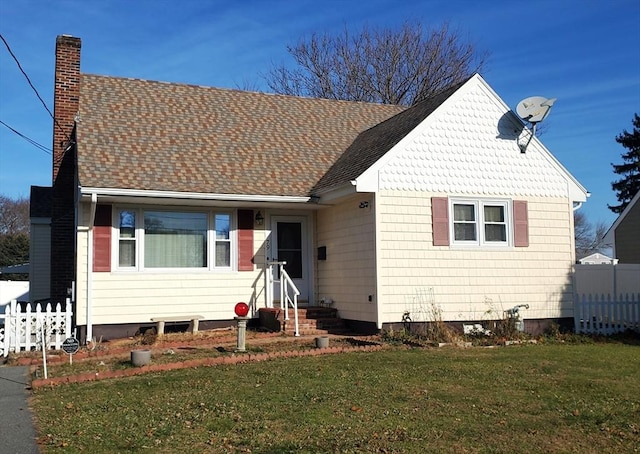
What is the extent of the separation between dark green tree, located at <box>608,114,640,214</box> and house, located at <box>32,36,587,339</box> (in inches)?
1317

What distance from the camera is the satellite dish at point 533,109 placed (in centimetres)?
1444

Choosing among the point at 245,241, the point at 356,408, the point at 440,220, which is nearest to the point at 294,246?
the point at 245,241

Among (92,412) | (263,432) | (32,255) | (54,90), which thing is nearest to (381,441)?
(263,432)

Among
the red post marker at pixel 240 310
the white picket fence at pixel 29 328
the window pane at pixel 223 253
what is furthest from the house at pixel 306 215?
the red post marker at pixel 240 310

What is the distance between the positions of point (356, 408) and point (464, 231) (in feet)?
25.9

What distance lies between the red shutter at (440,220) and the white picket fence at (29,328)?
25.5 ft

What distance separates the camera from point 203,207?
47.1ft

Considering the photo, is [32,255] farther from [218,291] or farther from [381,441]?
[381,441]

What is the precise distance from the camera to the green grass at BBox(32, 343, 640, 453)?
5840 mm

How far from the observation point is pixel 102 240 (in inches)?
520

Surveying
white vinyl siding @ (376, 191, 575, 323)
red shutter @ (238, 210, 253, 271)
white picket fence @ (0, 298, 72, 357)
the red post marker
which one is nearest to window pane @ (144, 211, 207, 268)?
red shutter @ (238, 210, 253, 271)

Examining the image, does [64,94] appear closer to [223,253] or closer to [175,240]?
[175,240]

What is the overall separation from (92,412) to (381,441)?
11.0 ft

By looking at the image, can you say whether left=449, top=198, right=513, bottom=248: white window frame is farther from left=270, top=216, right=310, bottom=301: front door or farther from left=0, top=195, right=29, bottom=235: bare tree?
left=0, top=195, right=29, bottom=235: bare tree
